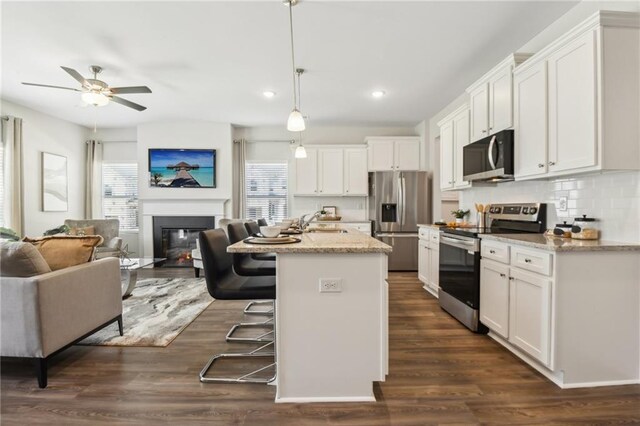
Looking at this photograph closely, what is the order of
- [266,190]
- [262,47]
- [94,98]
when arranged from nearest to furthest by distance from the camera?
1. [262,47]
2. [94,98]
3. [266,190]

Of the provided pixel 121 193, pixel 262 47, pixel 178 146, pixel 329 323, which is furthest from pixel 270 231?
pixel 121 193

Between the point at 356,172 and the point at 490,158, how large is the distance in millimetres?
3000

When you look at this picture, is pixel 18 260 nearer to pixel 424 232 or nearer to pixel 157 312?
pixel 157 312

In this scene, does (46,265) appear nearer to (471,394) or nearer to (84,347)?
(84,347)

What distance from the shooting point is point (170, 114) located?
5270mm

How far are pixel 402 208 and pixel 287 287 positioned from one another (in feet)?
13.0

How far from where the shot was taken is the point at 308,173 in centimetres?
573

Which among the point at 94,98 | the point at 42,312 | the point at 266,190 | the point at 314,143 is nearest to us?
the point at 42,312

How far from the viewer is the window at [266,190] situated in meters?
6.10

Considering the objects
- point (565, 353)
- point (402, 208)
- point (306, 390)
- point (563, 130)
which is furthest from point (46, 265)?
point (402, 208)

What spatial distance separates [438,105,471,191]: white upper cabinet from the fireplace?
4157mm

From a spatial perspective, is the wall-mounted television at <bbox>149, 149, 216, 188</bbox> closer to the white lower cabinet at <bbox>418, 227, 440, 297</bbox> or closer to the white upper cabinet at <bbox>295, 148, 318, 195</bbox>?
the white upper cabinet at <bbox>295, 148, 318, 195</bbox>

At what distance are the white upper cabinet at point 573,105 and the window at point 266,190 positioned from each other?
4.58 m

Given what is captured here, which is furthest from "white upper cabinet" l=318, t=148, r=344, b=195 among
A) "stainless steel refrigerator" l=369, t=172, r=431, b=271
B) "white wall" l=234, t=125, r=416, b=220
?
"stainless steel refrigerator" l=369, t=172, r=431, b=271
